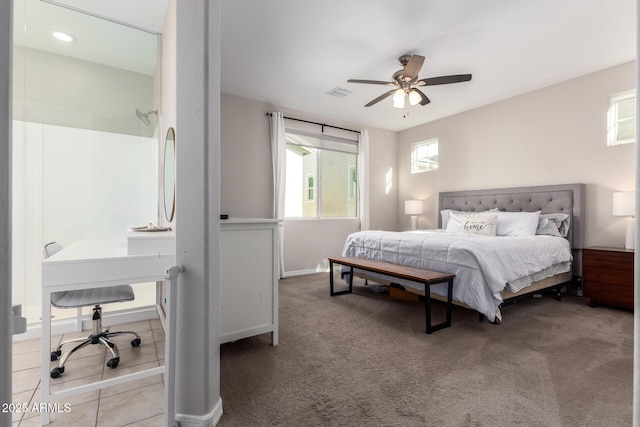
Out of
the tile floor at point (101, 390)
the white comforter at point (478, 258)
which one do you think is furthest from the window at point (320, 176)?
the tile floor at point (101, 390)

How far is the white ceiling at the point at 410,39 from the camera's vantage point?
8.04ft

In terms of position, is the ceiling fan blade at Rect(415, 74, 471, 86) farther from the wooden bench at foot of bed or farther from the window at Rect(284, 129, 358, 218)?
the window at Rect(284, 129, 358, 218)

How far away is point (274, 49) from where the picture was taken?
3098mm

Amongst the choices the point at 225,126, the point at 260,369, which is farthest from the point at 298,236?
the point at 260,369

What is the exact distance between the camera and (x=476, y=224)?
388 cm

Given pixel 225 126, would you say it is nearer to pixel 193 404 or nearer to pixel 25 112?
pixel 25 112

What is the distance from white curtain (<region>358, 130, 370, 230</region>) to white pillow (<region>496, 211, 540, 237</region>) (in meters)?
2.17

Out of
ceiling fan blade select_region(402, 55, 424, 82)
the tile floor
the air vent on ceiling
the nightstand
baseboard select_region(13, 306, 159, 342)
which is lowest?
the tile floor

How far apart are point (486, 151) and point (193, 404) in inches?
192

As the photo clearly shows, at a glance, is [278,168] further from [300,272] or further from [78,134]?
[78,134]

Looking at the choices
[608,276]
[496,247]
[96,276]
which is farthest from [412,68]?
[96,276]

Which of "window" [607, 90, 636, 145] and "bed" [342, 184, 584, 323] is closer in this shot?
"bed" [342, 184, 584, 323]

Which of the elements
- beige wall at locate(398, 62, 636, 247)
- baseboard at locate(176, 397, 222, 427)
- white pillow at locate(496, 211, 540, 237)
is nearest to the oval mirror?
baseboard at locate(176, 397, 222, 427)

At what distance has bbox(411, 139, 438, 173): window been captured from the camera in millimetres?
5459
